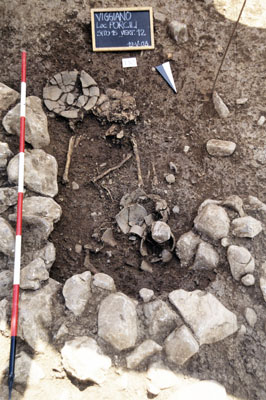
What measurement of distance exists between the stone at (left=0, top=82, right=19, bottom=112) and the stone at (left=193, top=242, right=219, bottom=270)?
7.87 feet

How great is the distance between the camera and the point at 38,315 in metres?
2.70

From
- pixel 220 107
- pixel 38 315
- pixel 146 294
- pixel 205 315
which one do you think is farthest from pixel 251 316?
pixel 220 107

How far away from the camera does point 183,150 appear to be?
150 inches

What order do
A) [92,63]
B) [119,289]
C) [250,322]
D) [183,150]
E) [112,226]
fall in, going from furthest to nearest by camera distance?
[92,63], [183,150], [112,226], [119,289], [250,322]

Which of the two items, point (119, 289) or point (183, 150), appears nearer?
point (119, 289)

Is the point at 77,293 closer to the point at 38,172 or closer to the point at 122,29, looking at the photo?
the point at 38,172

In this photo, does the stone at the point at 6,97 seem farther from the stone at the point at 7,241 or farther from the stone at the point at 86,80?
the stone at the point at 7,241

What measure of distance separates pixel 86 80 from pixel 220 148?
1679mm

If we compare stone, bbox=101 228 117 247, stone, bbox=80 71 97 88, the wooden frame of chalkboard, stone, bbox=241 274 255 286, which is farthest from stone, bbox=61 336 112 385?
Result: the wooden frame of chalkboard

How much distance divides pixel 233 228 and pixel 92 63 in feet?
8.21

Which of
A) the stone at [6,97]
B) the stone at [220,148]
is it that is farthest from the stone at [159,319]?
the stone at [6,97]

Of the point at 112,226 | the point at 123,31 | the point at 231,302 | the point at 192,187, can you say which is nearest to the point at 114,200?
the point at 112,226

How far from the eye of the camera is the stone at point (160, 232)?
316cm

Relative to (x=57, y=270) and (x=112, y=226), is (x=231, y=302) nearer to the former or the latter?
(x=112, y=226)
